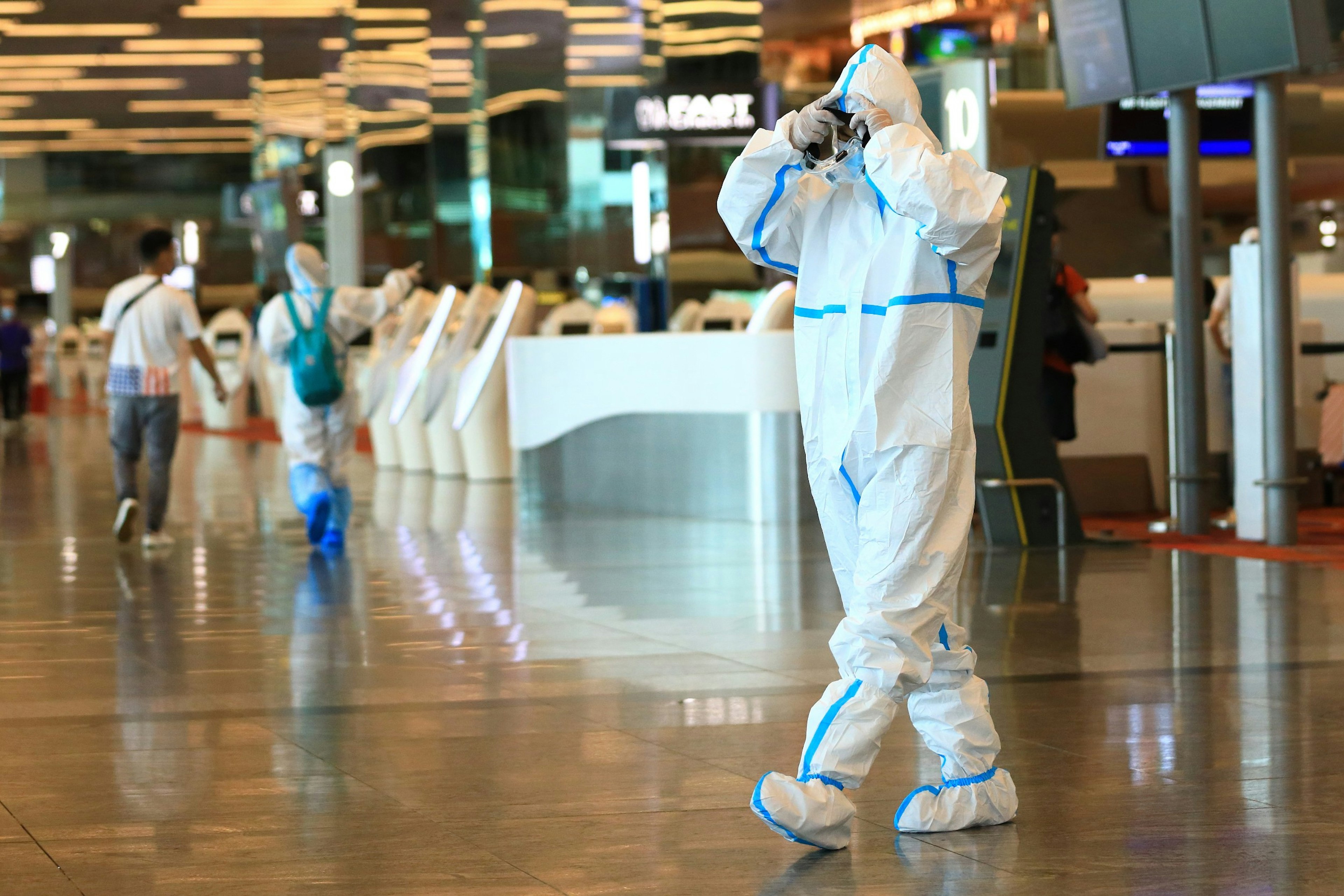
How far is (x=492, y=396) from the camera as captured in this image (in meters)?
13.2

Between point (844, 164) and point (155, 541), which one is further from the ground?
point (844, 164)

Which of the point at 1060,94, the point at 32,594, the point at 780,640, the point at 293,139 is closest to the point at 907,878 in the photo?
the point at 780,640

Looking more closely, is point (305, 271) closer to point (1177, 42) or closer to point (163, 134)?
point (1177, 42)

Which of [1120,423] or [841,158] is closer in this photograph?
[841,158]

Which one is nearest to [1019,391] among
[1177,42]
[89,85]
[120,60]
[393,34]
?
[1177,42]

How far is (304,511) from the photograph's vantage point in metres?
8.91

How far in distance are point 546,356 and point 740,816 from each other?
8435mm

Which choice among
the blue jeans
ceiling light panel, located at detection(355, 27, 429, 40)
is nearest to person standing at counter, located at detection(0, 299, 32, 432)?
ceiling light panel, located at detection(355, 27, 429, 40)

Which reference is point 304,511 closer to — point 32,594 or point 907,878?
point 32,594

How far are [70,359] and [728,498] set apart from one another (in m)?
28.0

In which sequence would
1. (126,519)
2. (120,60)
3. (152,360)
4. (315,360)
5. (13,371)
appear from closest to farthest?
(315,360)
(152,360)
(126,519)
(13,371)
(120,60)

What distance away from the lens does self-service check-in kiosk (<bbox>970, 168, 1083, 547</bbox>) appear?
26.9ft

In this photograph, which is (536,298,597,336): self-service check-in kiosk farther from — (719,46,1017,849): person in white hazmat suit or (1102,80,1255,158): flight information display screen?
(719,46,1017,849): person in white hazmat suit

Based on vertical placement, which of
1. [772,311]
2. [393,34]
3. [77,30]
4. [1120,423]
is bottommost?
[1120,423]
